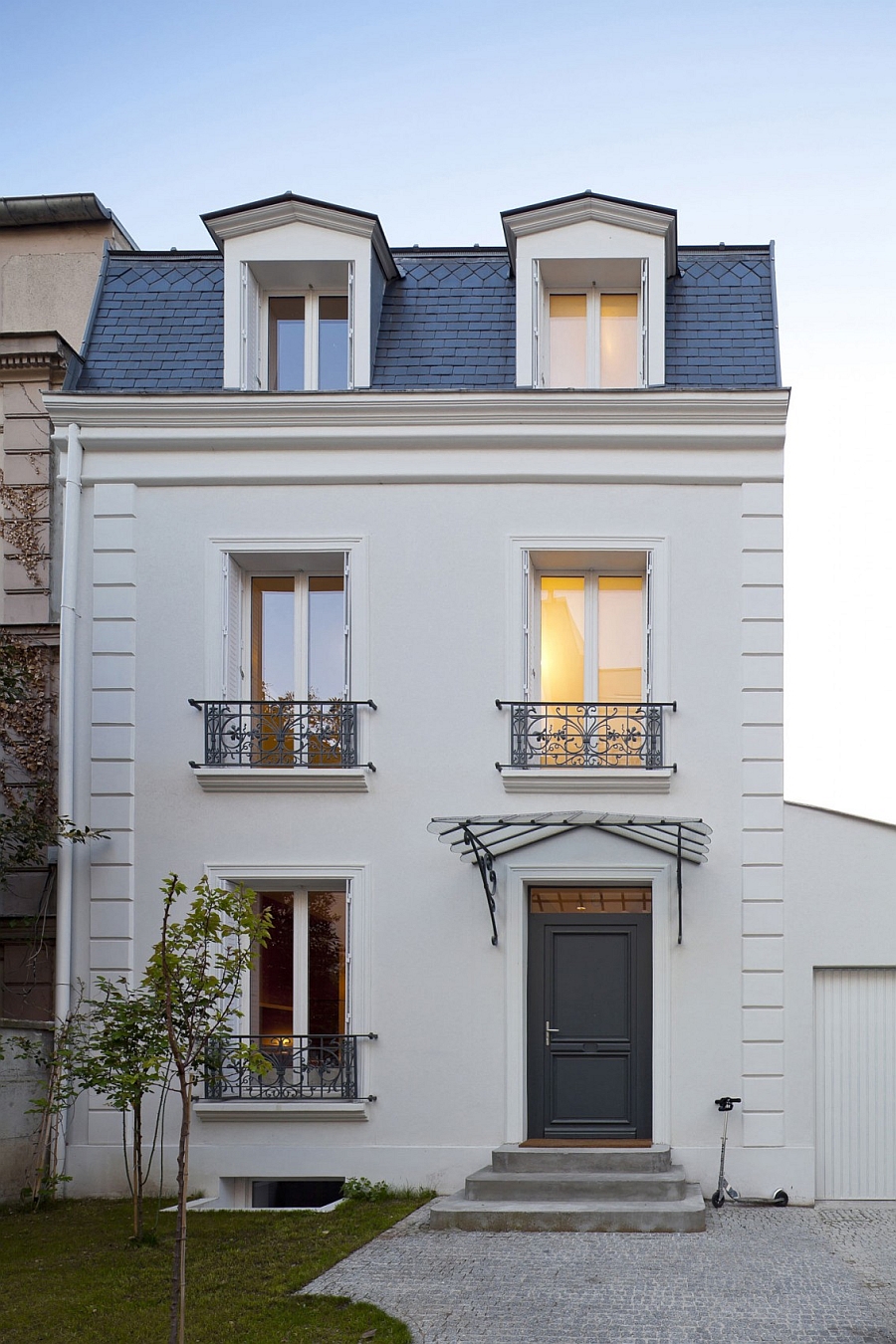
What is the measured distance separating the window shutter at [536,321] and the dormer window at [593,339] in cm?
20

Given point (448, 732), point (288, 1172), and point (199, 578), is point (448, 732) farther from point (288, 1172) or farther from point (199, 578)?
point (288, 1172)

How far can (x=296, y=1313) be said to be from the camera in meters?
8.56

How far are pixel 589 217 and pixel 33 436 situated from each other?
7239 millimetres

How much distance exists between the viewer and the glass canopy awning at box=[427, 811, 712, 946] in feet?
40.2

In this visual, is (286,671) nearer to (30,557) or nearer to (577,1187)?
(30,557)

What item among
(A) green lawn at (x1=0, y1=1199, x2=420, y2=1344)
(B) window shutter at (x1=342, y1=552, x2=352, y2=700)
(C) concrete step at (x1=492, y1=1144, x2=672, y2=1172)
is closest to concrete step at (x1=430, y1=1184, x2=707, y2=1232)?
(A) green lawn at (x1=0, y1=1199, x2=420, y2=1344)

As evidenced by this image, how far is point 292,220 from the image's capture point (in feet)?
45.1

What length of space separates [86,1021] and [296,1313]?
4970mm

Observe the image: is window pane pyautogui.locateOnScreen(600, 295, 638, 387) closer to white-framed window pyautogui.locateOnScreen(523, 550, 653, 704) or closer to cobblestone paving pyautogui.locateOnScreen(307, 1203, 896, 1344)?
white-framed window pyautogui.locateOnScreen(523, 550, 653, 704)

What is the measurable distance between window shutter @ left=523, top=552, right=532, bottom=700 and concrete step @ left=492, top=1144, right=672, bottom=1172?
416cm

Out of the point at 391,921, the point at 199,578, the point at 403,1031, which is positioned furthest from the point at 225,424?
the point at 403,1031

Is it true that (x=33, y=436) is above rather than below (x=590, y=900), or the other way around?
above

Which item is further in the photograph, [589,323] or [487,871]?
[589,323]

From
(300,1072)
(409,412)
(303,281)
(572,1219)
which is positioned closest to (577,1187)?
(572,1219)
